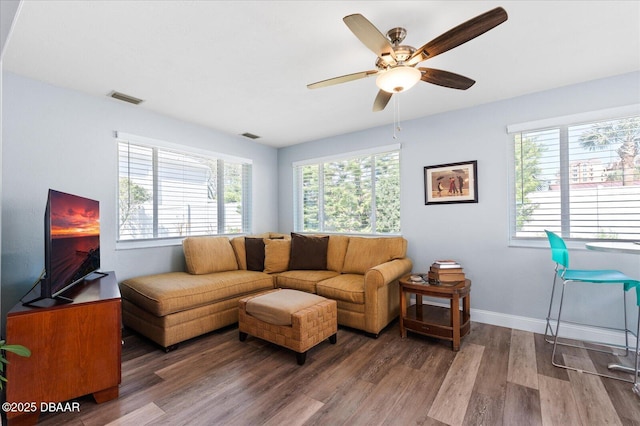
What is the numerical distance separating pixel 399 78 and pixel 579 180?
7.41 ft

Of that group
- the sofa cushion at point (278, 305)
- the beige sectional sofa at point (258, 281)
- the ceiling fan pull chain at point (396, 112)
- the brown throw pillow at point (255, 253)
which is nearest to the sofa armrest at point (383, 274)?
the beige sectional sofa at point (258, 281)

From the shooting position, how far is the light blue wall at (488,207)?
8.91 ft

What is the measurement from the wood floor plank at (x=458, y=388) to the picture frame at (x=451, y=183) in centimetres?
159

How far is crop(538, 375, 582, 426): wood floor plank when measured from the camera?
66.7 inches

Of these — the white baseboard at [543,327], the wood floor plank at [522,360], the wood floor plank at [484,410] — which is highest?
the white baseboard at [543,327]

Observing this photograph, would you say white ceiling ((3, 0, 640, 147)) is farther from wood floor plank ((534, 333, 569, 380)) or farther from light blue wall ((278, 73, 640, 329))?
wood floor plank ((534, 333, 569, 380))

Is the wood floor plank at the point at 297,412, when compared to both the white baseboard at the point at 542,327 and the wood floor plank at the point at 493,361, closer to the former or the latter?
the wood floor plank at the point at 493,361

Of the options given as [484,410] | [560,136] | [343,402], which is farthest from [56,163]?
[560,136]

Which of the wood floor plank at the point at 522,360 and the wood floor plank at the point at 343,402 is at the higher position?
the wood floor plank at the point at 522,360

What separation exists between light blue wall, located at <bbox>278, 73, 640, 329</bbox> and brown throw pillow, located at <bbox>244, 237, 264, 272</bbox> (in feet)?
A: 6.24

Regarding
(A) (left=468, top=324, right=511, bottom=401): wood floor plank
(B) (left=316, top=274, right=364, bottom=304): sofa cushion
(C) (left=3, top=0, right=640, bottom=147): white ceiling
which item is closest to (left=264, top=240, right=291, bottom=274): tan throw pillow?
(B) (left=316, top=274, right=364, bottom=304): sofa cushion

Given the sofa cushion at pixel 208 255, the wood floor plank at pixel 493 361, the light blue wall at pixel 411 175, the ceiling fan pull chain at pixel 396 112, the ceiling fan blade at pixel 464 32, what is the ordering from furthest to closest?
the sofa cushion at pixel 208 255, the ceiling fan pull chain at pixel 396 112, the light blue wall at pixel 411 175, the wood floor plank at pixel 493 361, the ceiling fan blade at pixel 464 32

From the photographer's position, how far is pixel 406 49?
5.92 ft

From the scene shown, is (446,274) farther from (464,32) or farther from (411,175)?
(464,32)
